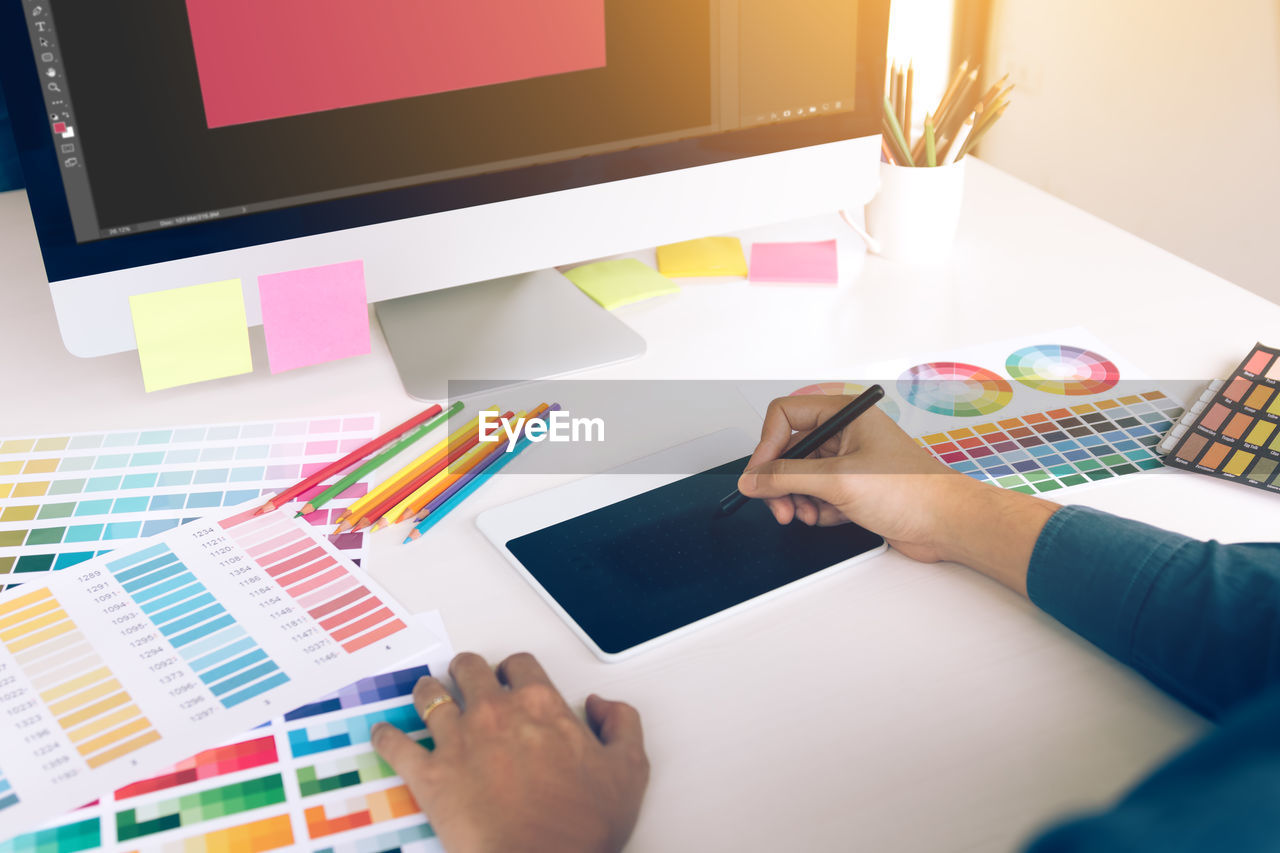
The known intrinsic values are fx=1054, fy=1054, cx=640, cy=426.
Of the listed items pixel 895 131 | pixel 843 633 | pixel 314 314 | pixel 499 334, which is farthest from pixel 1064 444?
pixel 314 314

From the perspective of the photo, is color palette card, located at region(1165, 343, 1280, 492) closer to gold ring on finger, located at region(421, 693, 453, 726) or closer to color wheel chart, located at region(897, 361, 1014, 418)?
color wheel chart, located at region(897, 361, 1014, 418)

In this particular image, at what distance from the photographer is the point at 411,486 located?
789 mm

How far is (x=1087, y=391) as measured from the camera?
0.91 meters

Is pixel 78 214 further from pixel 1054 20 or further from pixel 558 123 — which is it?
pixel 1054 20

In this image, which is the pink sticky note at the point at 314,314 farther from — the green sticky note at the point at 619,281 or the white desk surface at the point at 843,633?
the green sticky note at the point at 619,281

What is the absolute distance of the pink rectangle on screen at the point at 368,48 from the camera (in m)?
0.72

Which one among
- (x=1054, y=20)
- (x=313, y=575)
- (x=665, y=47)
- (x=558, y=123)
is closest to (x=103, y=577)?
(x=313, y=575)

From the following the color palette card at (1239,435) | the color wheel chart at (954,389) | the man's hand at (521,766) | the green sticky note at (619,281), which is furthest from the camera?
the green sticky note at (619,281)

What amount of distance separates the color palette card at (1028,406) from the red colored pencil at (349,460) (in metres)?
0.28

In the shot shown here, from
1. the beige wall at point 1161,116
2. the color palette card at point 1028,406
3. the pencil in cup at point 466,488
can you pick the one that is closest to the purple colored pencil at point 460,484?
the pencil in cup at point 466,488

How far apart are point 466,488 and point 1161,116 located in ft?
5.48

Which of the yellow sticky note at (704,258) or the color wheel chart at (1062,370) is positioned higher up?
the yellow sticky note at (704,258)

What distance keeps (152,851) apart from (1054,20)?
2.17m

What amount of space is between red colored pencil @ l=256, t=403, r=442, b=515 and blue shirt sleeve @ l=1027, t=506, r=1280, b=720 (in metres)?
0.48
